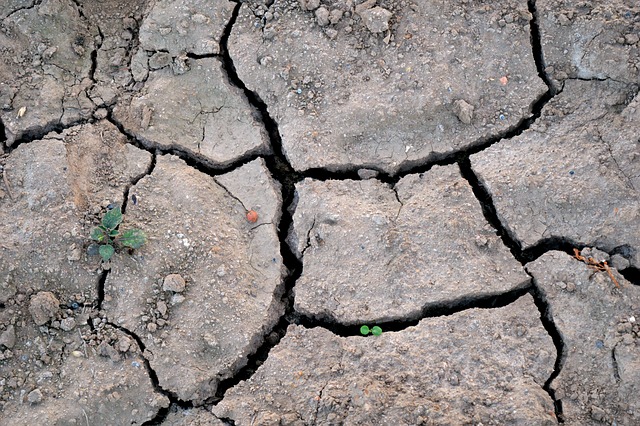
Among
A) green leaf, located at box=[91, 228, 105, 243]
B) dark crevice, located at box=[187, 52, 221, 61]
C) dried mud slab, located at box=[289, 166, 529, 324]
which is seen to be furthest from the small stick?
dried mud slab, located at box=[289, 166, 529, 324]

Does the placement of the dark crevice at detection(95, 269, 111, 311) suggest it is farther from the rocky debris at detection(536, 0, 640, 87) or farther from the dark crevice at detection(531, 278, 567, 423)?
the rocky debris at detection(536, 0, 640, 87)

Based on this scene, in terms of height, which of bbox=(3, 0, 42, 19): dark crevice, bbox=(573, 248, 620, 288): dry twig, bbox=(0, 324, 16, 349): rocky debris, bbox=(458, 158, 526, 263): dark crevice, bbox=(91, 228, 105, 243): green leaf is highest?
bbox=(573, 248, 620, 288): dry twig

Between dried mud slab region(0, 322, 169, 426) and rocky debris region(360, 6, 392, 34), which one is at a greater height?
rocky debris region(360, 6, 392, 34)

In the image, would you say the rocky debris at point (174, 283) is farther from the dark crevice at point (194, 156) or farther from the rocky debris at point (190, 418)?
the dark crevice at point (194, 156)

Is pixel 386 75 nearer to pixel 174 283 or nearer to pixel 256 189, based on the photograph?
pixel 256 189

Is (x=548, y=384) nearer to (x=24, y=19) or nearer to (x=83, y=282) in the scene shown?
(x=83, y=282)

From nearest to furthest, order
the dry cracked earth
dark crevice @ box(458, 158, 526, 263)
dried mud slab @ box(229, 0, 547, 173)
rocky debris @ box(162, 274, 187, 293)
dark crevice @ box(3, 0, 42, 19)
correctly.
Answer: the dry cracked earth → rocky debris @ box(162, 274, 187, 293) → dark crevice @ box(458, 158, 526, 263) → dried mud slab @ box(229, 0, 547, 173) → dark crevice @ box(3, 0, 42, 19)

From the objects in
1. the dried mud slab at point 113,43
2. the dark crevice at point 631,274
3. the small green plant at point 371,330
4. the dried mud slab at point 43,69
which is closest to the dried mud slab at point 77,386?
the small green plant at point 371,330

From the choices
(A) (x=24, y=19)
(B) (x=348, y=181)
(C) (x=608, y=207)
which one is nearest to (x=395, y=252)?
(B) (x=348, y=181)
